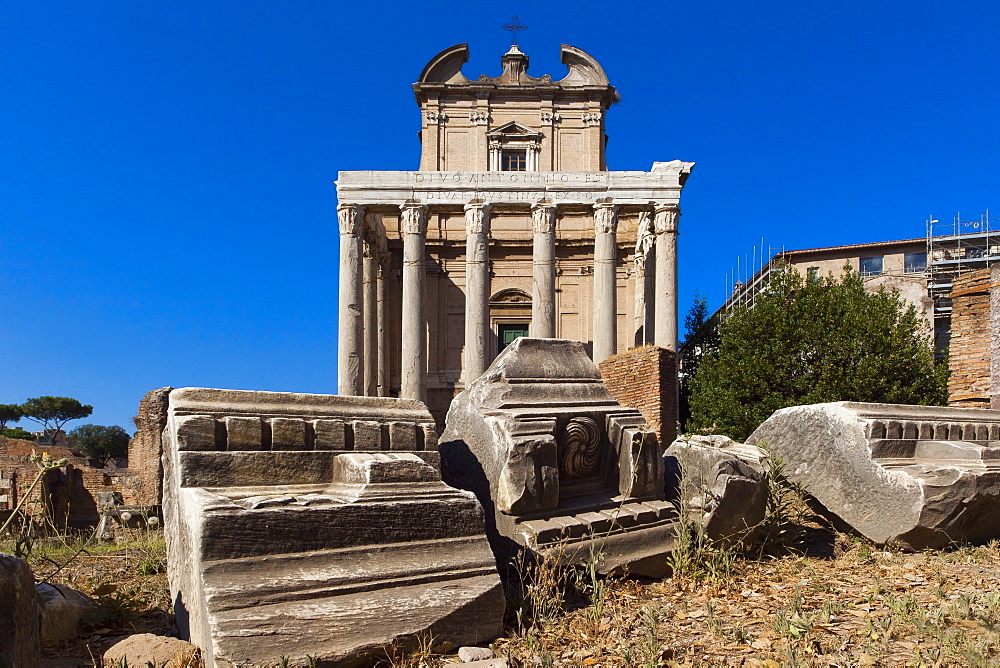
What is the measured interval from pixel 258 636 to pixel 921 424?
5.01 meters

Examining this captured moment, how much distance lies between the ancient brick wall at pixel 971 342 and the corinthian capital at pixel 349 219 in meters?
12.9

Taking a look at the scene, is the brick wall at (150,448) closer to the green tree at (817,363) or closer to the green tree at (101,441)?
the green tree at (817,363)

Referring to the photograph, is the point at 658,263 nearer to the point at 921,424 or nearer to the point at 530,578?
the point at 921,424

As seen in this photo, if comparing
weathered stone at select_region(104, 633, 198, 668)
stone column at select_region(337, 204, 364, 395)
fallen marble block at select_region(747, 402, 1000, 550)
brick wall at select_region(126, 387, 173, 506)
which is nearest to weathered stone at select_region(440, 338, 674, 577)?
fallen marble block at select_region(747, 402, 1000, 550)

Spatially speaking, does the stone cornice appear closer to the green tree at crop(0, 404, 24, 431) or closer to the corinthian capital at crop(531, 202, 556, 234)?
the corinthian capital at crop(531, 202, 556, 234)

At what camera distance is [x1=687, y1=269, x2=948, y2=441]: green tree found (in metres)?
12.0

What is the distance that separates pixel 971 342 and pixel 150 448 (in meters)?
10.5

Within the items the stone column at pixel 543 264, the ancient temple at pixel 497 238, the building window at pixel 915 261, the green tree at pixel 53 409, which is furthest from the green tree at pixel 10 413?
the building window at pixel 915 261

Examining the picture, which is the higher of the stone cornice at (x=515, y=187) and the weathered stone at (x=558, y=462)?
the stone cornice at (x=515, y=187)

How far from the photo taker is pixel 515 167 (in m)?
23.6

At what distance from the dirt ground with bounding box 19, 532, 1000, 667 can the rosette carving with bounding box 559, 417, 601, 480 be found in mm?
676

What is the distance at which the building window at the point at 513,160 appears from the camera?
23.5m

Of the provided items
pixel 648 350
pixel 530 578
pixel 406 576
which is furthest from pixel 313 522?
pixel 648 350

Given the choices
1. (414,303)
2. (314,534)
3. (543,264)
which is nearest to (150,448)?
(314,534)
